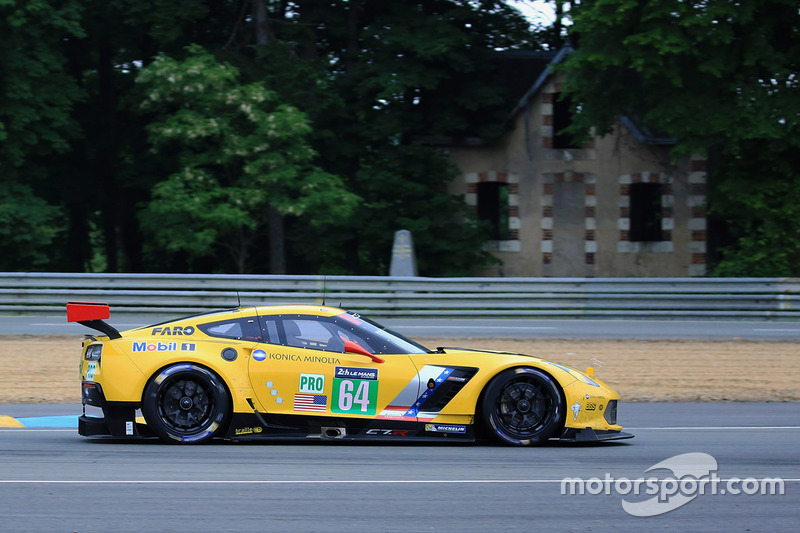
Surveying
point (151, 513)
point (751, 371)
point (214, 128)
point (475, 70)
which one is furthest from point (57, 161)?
point (151, 513)

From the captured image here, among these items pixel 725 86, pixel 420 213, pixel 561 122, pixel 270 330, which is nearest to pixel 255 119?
pixel 420 213

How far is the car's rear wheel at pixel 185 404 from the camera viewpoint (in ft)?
25.6

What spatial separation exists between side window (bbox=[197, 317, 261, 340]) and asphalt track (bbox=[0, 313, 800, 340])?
350 inches

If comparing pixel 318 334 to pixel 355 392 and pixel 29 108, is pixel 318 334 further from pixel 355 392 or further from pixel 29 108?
pixel 29 108

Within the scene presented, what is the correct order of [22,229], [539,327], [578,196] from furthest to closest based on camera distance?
[578,196] → [22,229] → [539,327]

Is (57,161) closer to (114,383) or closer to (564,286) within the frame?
(564,286)

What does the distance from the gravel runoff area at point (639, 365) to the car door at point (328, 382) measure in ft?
11.7

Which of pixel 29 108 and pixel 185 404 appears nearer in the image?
pixel 185 404

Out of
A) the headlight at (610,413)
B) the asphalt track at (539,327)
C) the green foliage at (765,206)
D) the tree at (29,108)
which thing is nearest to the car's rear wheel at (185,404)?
the headlight at (610,413)

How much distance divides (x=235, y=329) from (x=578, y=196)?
21356 millimetres

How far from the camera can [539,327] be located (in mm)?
18156

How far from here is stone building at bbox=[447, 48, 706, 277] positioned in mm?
27859

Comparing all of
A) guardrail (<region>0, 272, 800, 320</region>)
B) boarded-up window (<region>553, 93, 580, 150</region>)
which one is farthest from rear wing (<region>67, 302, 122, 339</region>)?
boarded-up window (<region>553, 93, 580, 150</region>)

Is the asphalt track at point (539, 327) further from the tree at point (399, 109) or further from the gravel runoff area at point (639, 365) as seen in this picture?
the tree at point (399, 109)
